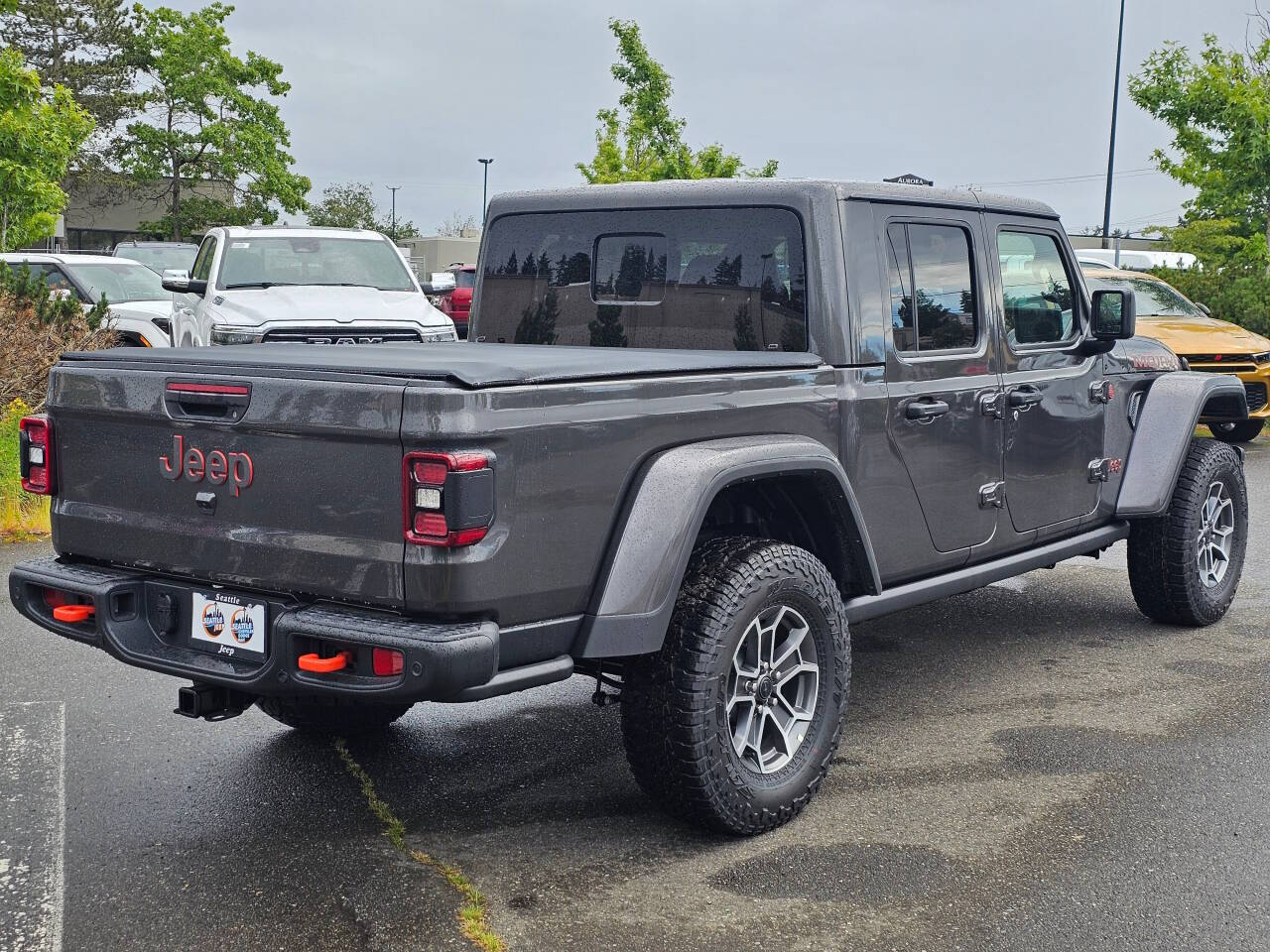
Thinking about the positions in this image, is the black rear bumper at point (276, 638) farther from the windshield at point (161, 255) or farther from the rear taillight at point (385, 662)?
the windshield at point (161, 255)

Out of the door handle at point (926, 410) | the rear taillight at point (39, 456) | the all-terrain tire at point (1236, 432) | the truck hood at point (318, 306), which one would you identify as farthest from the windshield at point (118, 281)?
the door handle at point (926, 410)

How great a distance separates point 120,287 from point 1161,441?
1315 centimetres

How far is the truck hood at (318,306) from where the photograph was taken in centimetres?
1102

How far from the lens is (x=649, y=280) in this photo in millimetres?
4828

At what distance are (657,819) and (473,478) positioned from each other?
4.80 ft

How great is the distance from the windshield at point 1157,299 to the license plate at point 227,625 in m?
11.9

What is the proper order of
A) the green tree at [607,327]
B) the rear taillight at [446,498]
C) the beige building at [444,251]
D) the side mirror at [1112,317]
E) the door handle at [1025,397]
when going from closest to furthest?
the rear taillight at [446,498] → the green tree at [607,327] → the door handle at [1025,397] → the side mirror at [1112,317] → the beige building at [444,251]

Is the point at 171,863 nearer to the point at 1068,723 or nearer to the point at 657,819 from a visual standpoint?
the point at 657,819

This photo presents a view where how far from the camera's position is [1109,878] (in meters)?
3.65

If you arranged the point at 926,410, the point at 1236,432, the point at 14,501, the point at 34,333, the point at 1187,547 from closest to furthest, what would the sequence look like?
the point at 926,410 < the point at 1187,547 < the point at 14,501 < the point at 34,333 < the point at 1236,432

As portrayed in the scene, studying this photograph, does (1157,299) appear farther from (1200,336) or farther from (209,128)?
(209,128)

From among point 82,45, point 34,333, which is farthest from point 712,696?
point 82,45

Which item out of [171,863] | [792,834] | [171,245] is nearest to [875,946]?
[792,834]

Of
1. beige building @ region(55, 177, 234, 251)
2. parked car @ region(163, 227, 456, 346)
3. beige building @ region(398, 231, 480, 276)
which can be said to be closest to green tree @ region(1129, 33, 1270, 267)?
parked car @ region(163, 227, 456, 346)
